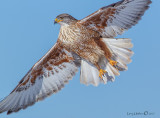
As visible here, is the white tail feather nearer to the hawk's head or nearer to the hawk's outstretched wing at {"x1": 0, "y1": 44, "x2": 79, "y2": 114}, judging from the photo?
the hawk's outstretched wing at {"x1": 0, "y1": 44, "x2": 79, "y2": 114}

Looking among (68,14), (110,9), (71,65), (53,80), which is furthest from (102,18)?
(53,80)

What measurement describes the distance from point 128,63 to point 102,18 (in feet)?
6.39

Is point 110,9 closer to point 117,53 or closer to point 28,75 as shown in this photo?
point 117,53

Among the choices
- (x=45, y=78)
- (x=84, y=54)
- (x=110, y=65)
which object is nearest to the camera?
(x=84, y=54)

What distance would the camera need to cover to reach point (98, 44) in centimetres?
1151

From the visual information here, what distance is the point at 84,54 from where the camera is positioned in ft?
38.0

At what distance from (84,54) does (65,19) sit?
4.82ft

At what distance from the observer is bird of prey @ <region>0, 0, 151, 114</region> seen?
36.8 ft

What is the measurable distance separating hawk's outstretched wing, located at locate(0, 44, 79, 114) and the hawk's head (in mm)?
961

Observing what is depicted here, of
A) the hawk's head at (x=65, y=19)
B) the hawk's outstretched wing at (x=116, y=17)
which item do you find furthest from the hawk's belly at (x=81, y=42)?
the hawk's outstretched wing at (x=116, y=17)

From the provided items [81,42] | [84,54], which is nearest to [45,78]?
[84,54]

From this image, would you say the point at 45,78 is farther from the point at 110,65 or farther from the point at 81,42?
the point at 110,65

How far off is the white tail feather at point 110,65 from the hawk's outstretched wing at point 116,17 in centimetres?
37

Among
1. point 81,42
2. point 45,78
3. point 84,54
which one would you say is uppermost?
point 81,42
